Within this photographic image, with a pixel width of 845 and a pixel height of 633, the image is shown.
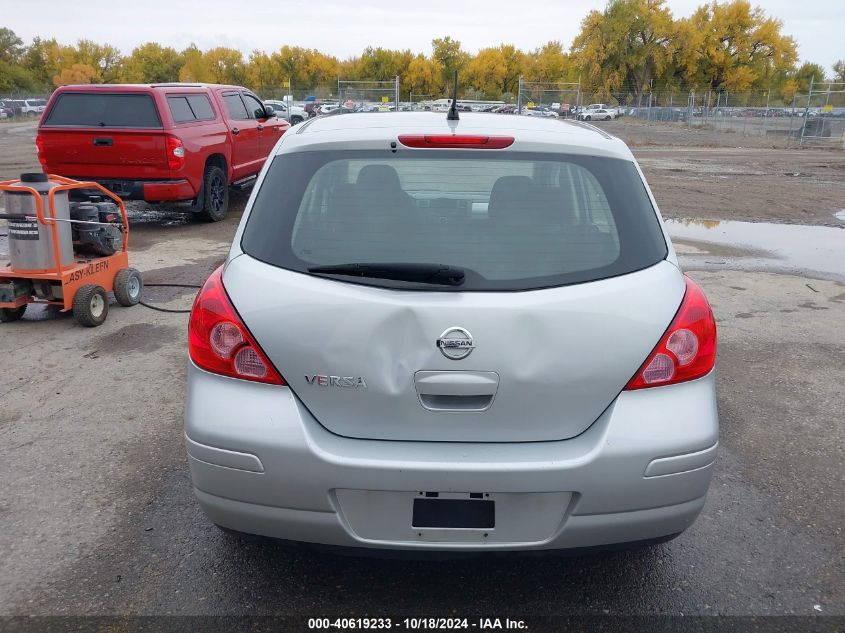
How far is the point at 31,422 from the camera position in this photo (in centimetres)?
421

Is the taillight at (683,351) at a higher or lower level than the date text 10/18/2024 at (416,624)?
higher

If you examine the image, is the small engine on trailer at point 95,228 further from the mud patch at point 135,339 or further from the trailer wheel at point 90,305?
the mud patch at point 135,339

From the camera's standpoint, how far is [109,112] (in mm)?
9930

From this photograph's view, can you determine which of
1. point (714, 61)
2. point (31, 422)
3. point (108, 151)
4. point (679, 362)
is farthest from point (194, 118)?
point (714, 61)

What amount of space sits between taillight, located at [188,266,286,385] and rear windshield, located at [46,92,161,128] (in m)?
8.27

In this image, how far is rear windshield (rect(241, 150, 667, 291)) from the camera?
242 centimetres

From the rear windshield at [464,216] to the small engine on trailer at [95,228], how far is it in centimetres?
419

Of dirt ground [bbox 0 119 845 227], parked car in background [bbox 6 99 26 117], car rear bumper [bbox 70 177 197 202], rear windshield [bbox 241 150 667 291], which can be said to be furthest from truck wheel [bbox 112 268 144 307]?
parked car in background [bbox 6 99 26 117]

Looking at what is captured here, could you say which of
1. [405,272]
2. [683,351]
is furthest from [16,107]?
[683,351]

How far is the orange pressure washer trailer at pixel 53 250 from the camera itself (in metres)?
5.71

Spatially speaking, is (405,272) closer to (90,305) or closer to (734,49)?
(90,305)

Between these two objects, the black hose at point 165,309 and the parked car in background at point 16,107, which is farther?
the parked car in background at point 16,107

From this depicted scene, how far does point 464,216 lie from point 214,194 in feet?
30.7

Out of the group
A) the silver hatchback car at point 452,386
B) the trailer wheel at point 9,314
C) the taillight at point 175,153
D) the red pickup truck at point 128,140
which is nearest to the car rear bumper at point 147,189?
the red pickup truck at point 128,140
